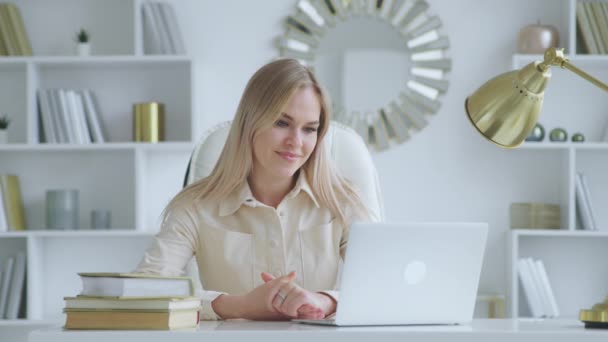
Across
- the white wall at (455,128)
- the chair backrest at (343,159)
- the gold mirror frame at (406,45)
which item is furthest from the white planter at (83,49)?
the chair backrest at (343,159)

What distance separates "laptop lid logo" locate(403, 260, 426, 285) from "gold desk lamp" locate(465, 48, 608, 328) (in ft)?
0.79

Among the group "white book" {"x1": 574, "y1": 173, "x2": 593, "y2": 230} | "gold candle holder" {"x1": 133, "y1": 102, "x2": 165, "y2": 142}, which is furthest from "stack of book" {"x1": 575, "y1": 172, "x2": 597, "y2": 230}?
"gold candle holder" {"x1": 133, "y1": 102, "x2": 165, "y2": 142}

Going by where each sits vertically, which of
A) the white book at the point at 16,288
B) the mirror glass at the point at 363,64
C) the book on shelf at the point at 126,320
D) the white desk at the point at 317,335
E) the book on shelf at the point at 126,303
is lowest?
the white book at the point at 16,288

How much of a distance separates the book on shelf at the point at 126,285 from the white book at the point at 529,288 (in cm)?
246

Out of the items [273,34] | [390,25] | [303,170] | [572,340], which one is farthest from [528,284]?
[572,340]

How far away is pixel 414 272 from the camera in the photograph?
1.52 metres

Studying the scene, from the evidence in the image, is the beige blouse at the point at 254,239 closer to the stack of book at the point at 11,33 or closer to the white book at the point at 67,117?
the white book at the point at 67,117

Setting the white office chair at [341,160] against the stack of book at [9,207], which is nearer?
the white office chair at [341,160]

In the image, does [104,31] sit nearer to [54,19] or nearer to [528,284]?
[54,19]

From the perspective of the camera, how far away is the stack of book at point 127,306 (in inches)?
53.8

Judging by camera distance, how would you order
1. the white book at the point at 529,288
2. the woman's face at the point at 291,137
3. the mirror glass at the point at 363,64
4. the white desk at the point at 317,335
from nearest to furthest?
the white desk at the point at 317,335, the woman's face at the point at 291,137, the white book at the point at 529,288, the mirror glass at the point at 363,64

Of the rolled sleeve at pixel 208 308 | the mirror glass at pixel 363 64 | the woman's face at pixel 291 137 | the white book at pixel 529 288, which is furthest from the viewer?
the mirror glass at pixel 363 64

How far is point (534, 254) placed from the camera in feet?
12.6

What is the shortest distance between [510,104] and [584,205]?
7.51 feet
